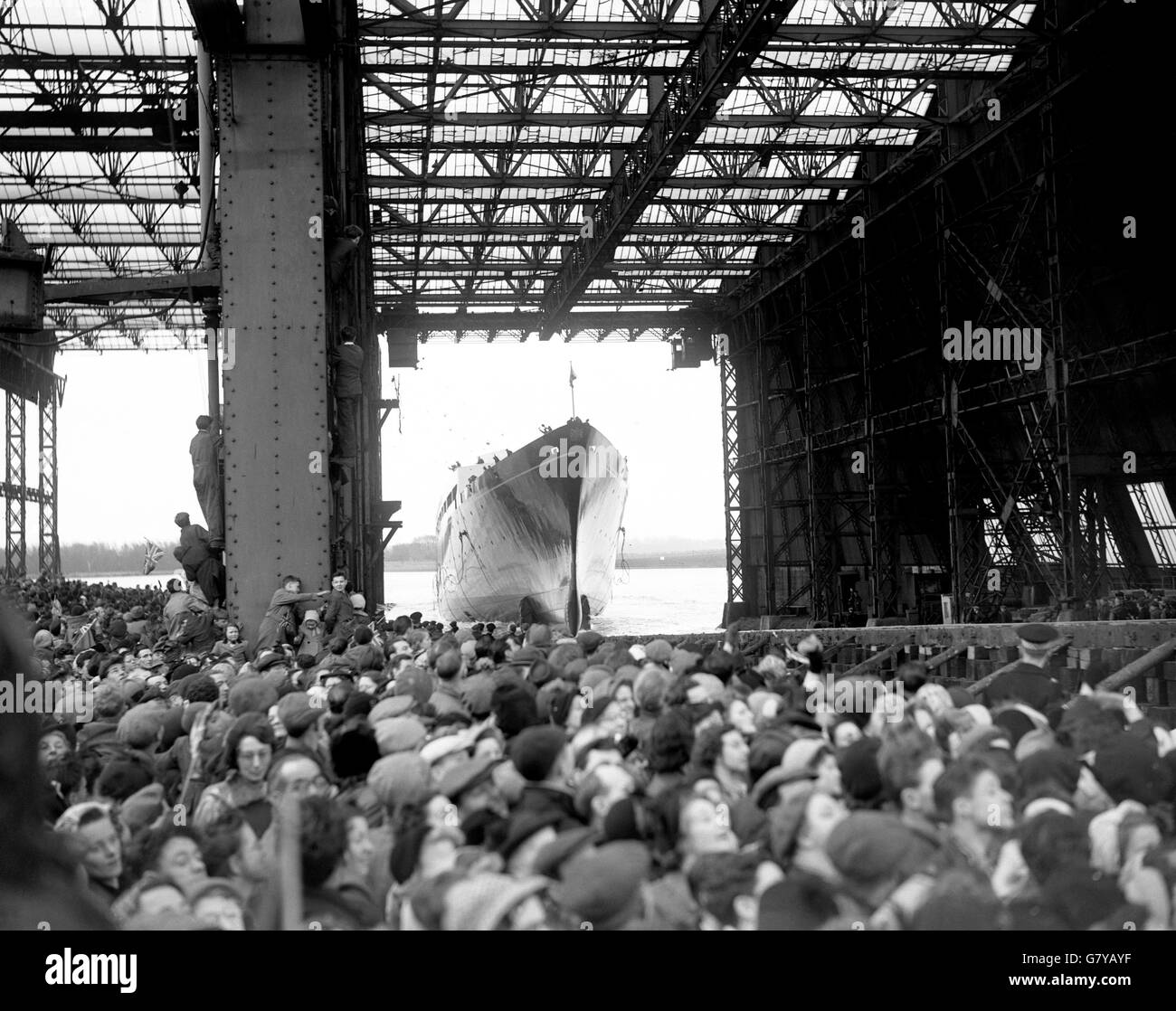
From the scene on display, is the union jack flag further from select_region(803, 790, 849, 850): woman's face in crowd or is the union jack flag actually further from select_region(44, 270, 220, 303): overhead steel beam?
select_region(803, 790, 849, 850): woman's face in crowd

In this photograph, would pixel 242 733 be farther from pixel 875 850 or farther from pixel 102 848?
pixel 875 850

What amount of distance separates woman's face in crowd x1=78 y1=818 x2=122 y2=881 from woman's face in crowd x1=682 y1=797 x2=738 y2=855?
7.57 ft

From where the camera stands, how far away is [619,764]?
552 centimetres

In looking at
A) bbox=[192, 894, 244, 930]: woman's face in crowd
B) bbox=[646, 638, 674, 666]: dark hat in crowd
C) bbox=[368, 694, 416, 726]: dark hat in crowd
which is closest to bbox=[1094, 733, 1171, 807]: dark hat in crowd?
bbox=[192, 894, 244, 930]: woman's face in crowd

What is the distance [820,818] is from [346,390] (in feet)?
37.3

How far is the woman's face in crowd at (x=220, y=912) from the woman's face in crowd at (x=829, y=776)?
2.34 metres

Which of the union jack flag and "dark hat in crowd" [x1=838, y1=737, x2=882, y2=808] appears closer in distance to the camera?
"dark hat in crowd" [x1=838, y1=737, x2=882, y2=808]

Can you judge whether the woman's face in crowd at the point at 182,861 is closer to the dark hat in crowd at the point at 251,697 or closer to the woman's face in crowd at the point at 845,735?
the dark hat in crowd at the point at 251,697

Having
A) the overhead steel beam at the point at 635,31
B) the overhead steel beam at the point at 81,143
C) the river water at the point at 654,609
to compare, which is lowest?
the river water at the point at 654,609

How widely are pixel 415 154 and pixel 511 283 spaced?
12.7 metres

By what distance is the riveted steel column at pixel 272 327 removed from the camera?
12.9 m

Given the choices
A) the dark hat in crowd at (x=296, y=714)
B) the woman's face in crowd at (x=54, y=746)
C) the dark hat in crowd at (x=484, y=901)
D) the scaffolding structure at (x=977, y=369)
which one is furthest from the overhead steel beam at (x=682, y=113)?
the dark hat in crowd at (x=484, y=901)

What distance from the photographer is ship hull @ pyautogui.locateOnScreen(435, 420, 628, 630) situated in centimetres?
4378

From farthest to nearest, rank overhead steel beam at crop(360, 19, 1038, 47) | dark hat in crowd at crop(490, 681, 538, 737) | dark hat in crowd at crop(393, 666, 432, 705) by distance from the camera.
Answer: overhead steel beam at crop(360, 19, 1038, 47)
dark hat in crowd at crop(393, 666, 432, 705)
dark hat in crowd at crop(490, 681, 538, 737)
